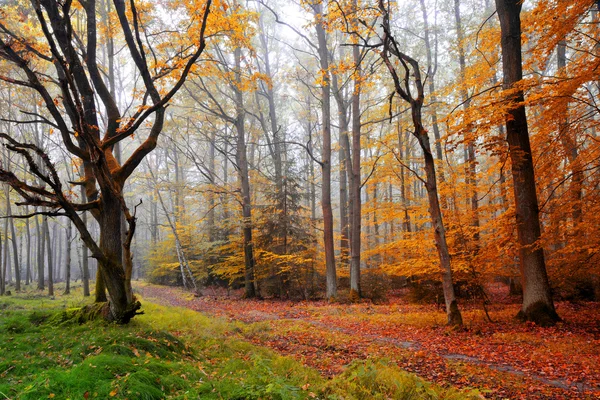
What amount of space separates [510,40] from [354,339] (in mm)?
8483

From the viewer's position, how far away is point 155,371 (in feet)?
13.1

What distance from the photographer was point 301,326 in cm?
859

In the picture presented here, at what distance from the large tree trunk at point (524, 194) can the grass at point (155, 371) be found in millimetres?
4844

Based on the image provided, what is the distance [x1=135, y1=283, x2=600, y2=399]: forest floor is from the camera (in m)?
4.40

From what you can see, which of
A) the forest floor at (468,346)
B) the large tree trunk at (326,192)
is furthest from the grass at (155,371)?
the large tree trunk at (326,192)

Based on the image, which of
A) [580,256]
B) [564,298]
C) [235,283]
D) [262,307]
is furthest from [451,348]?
[235,283]

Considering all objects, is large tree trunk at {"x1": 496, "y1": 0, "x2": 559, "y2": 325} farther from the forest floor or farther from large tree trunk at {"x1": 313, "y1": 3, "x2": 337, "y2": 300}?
large tree trunk at {"x1": 313, "y1": 3, "x2": 337, "y2": 300}

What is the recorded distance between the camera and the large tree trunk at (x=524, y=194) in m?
7.55

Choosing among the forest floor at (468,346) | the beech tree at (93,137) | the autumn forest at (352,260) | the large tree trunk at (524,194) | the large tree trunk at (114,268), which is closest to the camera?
the autumn forest at (352,260)

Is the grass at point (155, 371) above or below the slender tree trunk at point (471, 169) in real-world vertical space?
below

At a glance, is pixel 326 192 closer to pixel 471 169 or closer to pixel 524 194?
pixel 471 169

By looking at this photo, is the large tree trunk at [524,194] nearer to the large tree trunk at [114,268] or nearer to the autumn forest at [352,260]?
the autumn forest at [352,260]

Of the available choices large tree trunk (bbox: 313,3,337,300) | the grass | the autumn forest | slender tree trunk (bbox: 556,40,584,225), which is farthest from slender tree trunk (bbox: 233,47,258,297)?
slender tree trunk (bbox: 556,40,584,225)

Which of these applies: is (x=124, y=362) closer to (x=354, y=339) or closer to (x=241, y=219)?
(x=354, y=339)
